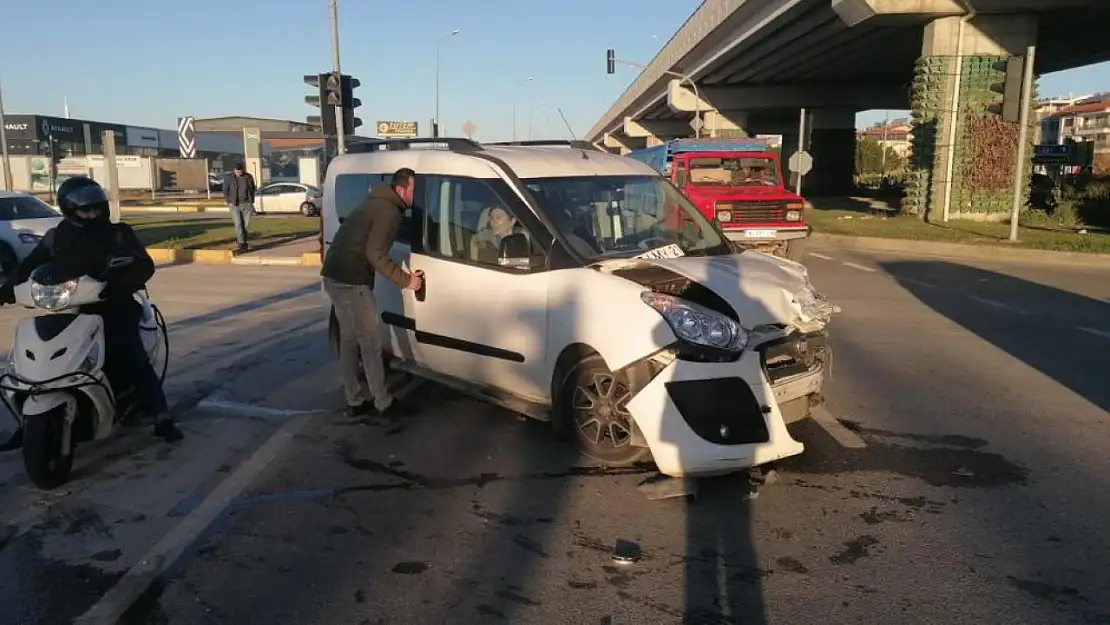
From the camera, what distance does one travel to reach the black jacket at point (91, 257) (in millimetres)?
5207

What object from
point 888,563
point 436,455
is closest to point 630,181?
point 436,455

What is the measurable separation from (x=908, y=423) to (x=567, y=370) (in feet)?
8.16

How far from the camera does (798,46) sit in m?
34.4

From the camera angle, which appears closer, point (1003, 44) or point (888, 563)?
point (888, 563)

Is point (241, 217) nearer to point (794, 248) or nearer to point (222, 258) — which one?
point (222, 258)

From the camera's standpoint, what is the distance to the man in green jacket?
19.8ft

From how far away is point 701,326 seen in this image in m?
4.66

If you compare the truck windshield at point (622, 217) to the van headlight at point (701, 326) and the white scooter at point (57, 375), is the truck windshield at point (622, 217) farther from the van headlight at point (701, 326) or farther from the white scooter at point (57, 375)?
the white scooter at point (57, 375)

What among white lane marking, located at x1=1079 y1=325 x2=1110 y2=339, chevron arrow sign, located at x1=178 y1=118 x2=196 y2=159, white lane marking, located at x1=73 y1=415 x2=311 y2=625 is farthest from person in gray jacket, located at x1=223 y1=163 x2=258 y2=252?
white lane marking, located at x1=1079 y1=325 x2=1110 y2=339

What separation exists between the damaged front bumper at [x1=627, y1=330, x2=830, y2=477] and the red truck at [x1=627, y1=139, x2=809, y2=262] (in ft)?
33.9

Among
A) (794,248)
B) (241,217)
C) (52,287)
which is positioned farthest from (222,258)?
(52,287)

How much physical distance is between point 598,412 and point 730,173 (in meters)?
12.9

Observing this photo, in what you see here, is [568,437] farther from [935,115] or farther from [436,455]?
[935,115]

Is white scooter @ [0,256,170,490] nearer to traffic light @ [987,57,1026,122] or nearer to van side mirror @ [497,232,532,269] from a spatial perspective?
→ van side mirror @ [497,232,532,269]
